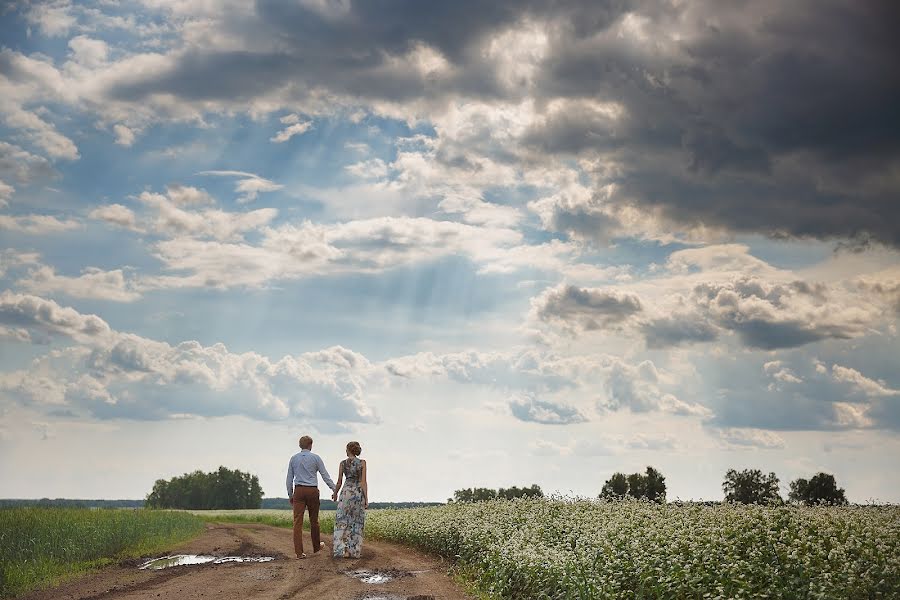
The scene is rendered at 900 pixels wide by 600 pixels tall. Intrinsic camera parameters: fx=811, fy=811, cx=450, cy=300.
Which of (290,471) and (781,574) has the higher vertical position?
(290,471)

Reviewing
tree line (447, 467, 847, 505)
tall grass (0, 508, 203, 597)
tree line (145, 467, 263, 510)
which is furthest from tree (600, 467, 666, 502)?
tree line (145, 467, 263, 510)

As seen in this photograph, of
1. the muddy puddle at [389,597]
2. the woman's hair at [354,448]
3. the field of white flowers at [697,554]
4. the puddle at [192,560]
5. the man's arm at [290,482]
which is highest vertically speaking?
the woman's hair at [354,448]

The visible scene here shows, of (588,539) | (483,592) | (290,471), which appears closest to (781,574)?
(588,539)

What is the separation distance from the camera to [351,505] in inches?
869

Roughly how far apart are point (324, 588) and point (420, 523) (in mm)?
12033

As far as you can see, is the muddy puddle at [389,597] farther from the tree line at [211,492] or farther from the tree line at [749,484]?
the tree line at [211,492]

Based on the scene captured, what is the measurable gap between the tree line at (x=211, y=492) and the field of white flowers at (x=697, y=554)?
110 meters

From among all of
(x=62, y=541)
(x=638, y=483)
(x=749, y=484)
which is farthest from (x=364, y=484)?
(x=638, y=483)

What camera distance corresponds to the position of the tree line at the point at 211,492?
400ft

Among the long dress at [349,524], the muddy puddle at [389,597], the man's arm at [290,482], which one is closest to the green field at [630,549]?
the muddy puddle at [389,597]

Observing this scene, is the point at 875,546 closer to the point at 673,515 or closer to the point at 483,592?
the point at 673,515

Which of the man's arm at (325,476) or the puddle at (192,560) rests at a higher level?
the man's arm at (325,476)

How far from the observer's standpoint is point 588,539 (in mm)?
15531

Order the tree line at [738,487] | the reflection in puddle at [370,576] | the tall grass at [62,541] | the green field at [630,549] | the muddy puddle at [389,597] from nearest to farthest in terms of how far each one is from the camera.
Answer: the green field at [630,549] < the muddy puddle at [389,597] < the reflection in puddle at [370,576] < the tall grass at [62,541] < the tree line at [738,487]
